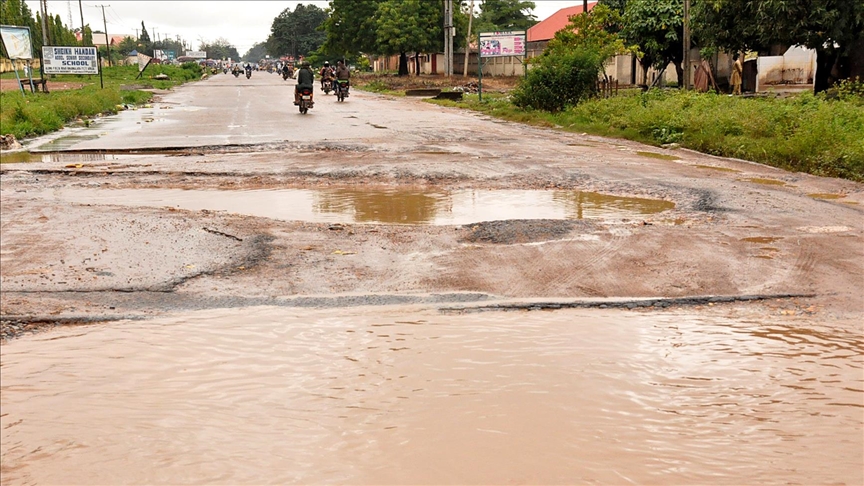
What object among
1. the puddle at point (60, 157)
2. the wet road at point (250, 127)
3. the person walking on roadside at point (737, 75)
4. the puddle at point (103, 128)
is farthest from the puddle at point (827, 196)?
the person walking on roadside at point (737, 75)

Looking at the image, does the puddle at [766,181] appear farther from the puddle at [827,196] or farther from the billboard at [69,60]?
the billboard at [69,60]

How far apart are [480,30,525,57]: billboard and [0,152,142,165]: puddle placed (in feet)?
66.1

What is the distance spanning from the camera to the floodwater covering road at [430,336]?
136 inches

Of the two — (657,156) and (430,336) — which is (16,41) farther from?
(430,336)

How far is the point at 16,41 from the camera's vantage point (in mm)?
29578

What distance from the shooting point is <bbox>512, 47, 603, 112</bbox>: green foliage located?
23.6m

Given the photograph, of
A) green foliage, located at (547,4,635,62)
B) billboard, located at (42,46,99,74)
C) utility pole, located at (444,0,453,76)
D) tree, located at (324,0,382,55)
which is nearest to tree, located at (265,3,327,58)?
tree, located at (324,0,382,55)

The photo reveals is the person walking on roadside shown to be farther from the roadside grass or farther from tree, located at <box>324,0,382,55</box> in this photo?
tree, located at <box>324,0,382,55</box>

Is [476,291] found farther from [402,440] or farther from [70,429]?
[70,429]

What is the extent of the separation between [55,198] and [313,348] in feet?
18.9

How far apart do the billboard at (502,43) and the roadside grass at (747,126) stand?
10075 mm

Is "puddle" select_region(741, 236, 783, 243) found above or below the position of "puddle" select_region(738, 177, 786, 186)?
below

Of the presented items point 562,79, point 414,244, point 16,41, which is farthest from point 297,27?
point 414,244

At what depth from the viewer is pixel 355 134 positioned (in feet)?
57.8
